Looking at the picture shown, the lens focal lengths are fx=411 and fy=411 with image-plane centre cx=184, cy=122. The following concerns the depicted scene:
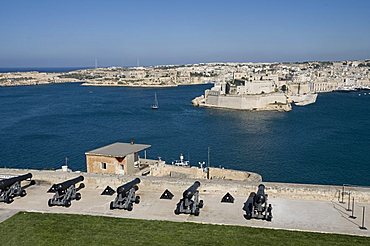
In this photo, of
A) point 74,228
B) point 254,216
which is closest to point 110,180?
point 74,228

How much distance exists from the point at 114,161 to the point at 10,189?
3368mm

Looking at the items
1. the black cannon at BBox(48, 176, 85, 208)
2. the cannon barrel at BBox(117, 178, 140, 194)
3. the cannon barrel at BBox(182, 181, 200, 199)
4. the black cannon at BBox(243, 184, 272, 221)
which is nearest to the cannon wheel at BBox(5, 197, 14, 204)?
the black cannon at BBox(48, 176, 85, 208)

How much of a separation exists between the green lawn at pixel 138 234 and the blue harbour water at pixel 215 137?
1611 centimetres

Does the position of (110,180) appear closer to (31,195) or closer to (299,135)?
(31,195)

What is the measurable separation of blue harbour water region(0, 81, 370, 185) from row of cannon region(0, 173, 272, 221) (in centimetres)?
1481

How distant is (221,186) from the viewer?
966cm

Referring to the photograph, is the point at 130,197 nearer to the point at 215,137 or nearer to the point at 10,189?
the point at 10,189

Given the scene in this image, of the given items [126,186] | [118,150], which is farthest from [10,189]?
[118,150]

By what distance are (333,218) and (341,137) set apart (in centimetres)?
3030

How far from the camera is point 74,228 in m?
7.61

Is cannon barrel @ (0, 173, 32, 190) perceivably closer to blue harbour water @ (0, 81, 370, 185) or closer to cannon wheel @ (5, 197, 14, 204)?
cannon wheel @ (5, 197, 14, 204)

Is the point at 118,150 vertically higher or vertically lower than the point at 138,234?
higher

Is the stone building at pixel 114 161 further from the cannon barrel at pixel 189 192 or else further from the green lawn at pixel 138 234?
the green lawn at pixel 138 234

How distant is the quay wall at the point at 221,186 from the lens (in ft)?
29.8
